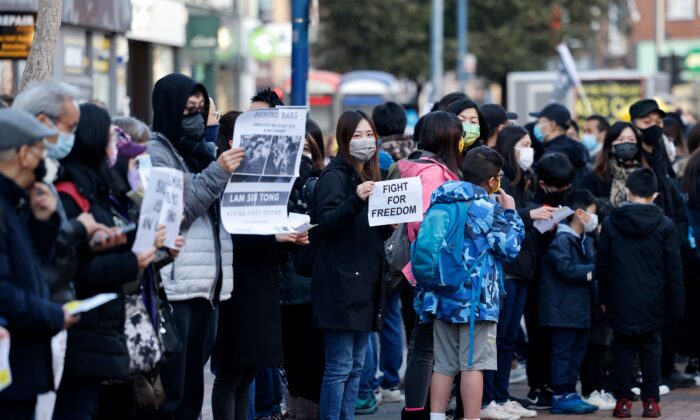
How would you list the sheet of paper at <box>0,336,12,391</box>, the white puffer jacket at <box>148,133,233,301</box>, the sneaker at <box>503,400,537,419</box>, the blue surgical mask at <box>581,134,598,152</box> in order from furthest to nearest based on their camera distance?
the blue surgical mask at <box>581,134,598,152</box> → the sneaker at <box>503,400,537,419</box> → the white puffer jacket at <box>148,133,233,301</box> → the sheet of paper at <box>0,336,12,391</box>

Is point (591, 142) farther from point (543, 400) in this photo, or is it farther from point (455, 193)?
point (455, 193)

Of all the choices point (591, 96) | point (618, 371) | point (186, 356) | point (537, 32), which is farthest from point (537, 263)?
point (537, 32)

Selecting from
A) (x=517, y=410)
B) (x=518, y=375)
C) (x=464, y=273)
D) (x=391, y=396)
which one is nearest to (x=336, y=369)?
(x=464, y=273)

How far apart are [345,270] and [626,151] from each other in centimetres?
344

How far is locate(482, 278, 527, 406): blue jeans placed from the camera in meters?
9.60

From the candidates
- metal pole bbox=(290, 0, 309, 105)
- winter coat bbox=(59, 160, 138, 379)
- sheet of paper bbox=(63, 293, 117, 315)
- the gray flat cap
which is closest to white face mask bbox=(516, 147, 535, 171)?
metal pole bbox=(290, 0, 309, 105)

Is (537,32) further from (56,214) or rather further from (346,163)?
(56,214)

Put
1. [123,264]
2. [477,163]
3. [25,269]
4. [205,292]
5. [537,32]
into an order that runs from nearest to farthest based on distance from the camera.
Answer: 1. [25,269]
2. [123,264]
3. [205,292]
4. [477,163]
5. [537,32]

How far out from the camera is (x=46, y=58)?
850 centimetres

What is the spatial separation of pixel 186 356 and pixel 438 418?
1.78 metres

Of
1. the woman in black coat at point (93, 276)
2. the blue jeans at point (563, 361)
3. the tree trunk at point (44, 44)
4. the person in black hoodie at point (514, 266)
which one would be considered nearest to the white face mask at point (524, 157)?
the person in black hoodie at point (514, 266)

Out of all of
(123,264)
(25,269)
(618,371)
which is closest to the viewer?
(25,269)

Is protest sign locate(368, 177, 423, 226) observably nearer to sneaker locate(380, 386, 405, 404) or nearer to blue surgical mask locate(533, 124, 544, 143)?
sneaker locate(380, 386, 405, 404)

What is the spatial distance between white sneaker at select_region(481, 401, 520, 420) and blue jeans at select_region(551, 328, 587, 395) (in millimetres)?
523
